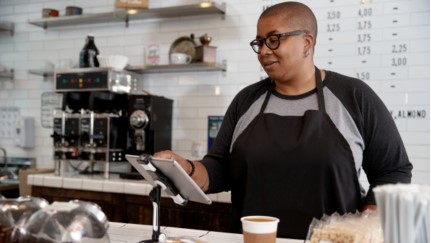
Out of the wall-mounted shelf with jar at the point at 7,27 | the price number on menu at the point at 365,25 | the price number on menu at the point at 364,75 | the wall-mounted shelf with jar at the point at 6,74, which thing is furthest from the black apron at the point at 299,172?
the wall-mounted shelf with jar at the point at 7,27

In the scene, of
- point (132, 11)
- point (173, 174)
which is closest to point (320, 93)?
point (173, 174)

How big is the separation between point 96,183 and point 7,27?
7.19 feet

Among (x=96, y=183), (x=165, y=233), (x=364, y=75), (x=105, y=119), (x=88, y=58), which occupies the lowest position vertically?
(x=96, y=183)

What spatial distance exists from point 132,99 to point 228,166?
172cm

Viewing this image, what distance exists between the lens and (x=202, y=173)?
192cm

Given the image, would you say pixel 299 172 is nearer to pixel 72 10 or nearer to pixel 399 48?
pixel 399 48

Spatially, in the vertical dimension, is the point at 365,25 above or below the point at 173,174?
above

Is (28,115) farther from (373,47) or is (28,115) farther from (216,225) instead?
(373,47)

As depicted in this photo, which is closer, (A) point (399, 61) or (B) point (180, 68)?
(A) point (399, 61)

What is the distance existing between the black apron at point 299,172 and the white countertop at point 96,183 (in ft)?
4.04

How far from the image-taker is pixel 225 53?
388 cm

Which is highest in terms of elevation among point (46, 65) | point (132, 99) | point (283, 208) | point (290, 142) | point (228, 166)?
point (46, 65)

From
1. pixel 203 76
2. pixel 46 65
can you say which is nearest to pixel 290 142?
pixel 203 76

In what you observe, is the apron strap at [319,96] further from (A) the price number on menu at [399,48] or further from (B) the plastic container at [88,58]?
(B) the plastic container at [88,58]
